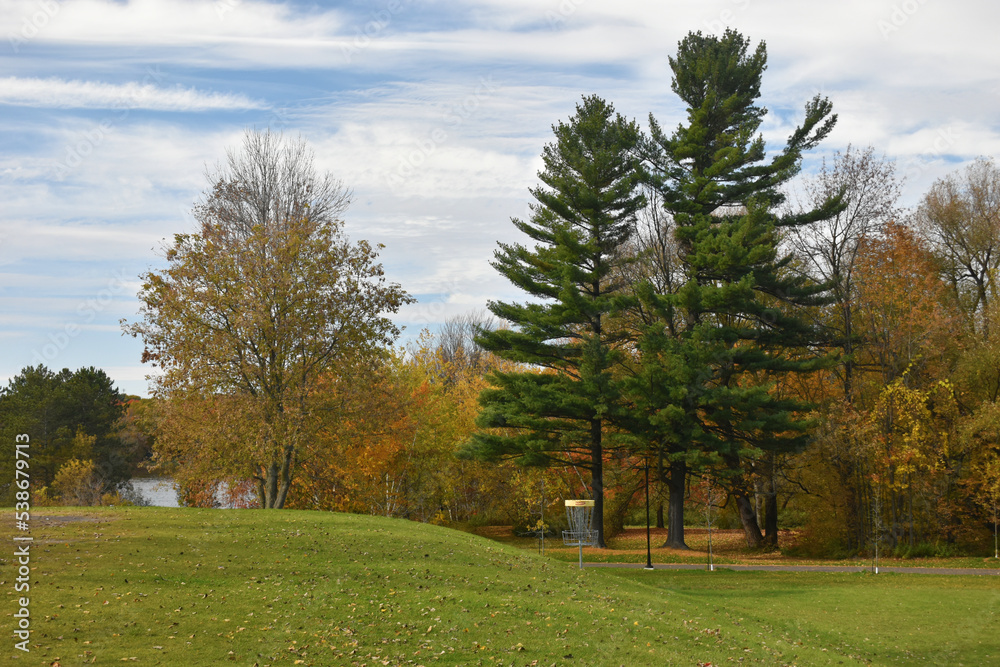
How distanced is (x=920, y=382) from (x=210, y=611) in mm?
26411

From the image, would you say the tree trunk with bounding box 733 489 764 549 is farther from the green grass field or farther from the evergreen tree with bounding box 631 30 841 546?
the green grass field

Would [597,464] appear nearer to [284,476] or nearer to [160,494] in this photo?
[284,476]

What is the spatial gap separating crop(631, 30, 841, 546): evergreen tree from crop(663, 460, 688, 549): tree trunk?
93 cm

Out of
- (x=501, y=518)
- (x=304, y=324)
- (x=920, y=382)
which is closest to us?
(x=304, y=324)

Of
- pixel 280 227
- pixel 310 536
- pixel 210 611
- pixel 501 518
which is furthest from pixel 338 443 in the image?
pixel 501 518

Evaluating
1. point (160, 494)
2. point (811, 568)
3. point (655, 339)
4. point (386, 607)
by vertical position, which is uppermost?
point (655, 339)

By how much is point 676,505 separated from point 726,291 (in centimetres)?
886

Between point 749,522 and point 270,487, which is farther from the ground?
point 270,487

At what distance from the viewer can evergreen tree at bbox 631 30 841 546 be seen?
88.5 feet

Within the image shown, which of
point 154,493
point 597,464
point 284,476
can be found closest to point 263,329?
point 284,476

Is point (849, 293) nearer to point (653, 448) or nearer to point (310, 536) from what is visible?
point (653, 448)

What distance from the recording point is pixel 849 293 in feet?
98.2

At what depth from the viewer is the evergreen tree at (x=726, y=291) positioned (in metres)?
27.0

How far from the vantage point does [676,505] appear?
29953 mm
